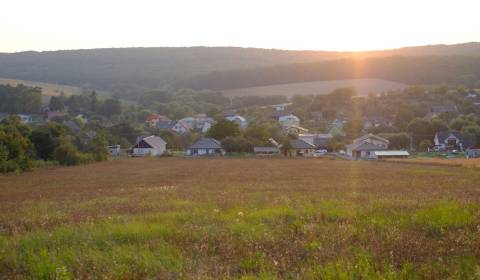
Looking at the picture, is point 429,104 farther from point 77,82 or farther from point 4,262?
point 77,82

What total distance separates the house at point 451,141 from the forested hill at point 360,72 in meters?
66.7

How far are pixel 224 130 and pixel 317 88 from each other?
82299mm

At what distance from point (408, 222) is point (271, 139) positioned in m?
76.2

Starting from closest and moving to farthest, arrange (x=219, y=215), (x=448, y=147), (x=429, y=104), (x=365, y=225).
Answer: (x=365, y=225) → (x=219, y=215) → (x=448, y=147) → (x=429, y=104)

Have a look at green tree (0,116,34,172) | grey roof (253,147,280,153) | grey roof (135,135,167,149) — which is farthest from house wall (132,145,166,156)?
green tree (0,116,34,172)

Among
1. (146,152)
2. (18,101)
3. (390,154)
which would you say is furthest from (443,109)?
(18,101)

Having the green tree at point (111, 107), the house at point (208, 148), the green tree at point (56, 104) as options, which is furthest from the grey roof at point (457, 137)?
the green tree at point (56, 104)

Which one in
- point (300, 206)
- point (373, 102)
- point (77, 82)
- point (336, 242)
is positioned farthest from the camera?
point (77, 82)

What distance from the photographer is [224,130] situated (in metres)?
86.3

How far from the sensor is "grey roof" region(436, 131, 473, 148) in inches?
3206

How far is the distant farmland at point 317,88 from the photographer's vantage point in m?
147

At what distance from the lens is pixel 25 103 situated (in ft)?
423

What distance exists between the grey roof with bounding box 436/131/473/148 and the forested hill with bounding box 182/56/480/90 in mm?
66210

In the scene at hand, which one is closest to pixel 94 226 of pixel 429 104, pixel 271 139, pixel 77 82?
pixel 271 139
